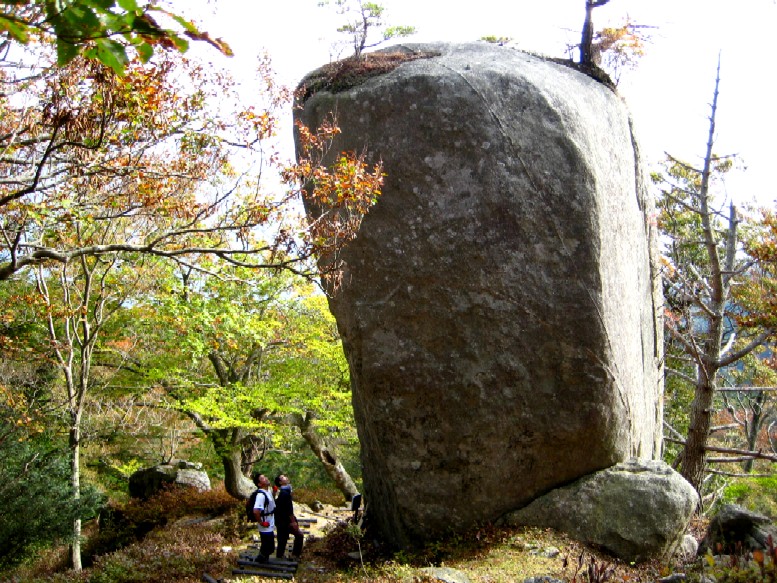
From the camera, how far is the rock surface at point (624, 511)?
25.8ft

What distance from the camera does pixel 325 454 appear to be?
1683 cm

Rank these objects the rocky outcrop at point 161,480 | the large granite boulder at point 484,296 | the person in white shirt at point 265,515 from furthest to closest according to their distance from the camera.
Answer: the rocky outcrop at point 161,480, the person in white shirt at point 265,515, the large granite boulder at point 484,296

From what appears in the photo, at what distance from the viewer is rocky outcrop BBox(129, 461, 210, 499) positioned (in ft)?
56.7

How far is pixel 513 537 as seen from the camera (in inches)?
316

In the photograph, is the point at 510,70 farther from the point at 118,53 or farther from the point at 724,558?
the point at 118,53

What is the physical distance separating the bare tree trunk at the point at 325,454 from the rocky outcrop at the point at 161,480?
3198mm

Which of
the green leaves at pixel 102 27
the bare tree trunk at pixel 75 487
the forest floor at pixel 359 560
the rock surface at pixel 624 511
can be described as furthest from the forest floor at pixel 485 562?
the green leaves at pixel 102 27

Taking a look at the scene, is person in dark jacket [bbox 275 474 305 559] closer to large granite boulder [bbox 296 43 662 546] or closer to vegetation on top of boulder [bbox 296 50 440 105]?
large granite boulder [bbox 296 43 662 546]

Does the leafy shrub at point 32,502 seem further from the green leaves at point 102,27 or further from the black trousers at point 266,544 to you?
the green leaves at point 102,27

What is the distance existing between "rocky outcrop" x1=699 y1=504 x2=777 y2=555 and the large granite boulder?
1615 millimetres

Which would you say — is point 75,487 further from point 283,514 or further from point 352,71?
point 352,71

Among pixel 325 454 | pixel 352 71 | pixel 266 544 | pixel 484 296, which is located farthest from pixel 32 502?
pixel 352 71

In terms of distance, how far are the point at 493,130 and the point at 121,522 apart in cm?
1278

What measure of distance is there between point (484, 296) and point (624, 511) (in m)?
3.05
